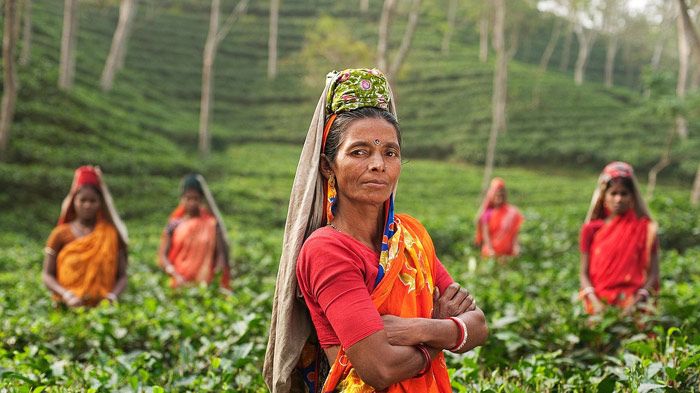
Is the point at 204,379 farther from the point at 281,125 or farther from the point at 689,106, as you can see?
the point at 281,125

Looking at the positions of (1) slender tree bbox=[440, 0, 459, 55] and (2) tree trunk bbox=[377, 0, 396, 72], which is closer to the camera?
(2) tree trunk bbox=[377, 0, 396, 72]

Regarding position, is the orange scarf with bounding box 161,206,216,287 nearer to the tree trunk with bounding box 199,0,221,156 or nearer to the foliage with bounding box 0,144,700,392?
the foliage with bounding box 0,144,700,392

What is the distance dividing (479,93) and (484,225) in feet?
86.5

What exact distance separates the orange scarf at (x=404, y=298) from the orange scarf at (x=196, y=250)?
4.57 m

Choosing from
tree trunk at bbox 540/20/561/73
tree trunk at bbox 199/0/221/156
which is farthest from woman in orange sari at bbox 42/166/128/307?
tree trunk at bbox 540/20/561/73

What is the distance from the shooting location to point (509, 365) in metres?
2.93

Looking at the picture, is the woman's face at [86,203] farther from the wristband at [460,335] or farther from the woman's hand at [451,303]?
the wristband at [460,335]

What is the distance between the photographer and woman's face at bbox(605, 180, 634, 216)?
4.68 metres

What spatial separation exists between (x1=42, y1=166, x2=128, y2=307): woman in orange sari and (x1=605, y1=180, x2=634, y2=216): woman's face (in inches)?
142

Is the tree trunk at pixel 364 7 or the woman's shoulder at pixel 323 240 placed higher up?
the tree trunk at pixel 364 7

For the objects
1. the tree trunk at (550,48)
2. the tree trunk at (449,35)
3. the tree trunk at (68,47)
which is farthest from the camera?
the tree trunk at (449,35)

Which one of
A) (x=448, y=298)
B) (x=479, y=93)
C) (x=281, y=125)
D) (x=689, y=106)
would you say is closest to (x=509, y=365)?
(x=448, y=298)

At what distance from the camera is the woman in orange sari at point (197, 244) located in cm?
631

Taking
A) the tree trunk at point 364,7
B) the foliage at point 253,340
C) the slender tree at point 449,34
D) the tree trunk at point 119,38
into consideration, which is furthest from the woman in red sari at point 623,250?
the tree trunk at point 364,7
